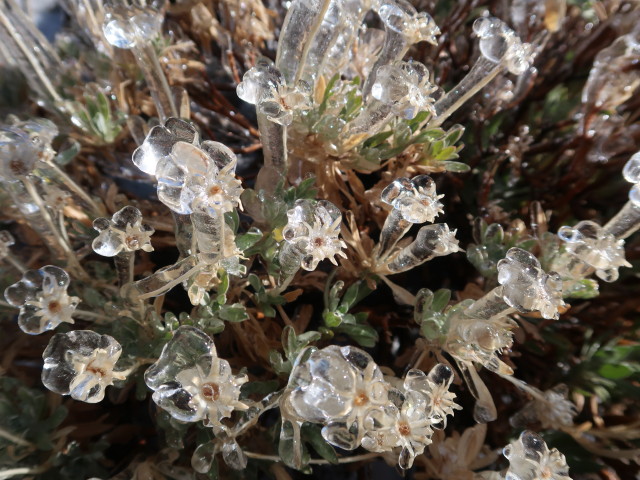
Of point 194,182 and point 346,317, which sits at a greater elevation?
point 194,182

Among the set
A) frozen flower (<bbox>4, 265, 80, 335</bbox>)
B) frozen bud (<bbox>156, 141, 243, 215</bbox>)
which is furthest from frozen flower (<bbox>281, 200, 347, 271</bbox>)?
frozen flower (<bbox>4, 265, 80, 335</bbox>)

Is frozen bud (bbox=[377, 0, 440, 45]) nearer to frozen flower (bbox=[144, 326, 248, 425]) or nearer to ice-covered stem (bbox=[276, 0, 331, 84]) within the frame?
ice-covered stem (bbox=[276, 0, 331, 84])

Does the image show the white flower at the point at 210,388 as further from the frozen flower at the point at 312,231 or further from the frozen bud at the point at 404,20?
the frozen bud at the point at 404,20

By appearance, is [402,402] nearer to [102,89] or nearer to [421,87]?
[421,87]

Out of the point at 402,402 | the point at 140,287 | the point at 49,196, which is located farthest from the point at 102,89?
the point at 402,402

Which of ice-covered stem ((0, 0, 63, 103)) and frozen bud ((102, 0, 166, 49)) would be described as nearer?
frozen bud ((102, 0, 166, 49))

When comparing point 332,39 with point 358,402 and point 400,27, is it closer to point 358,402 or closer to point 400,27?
point 400,27

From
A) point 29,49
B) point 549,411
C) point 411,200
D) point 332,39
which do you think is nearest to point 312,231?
point 411,200
